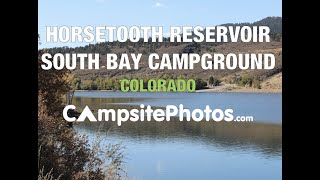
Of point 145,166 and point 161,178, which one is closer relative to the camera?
point 161,178

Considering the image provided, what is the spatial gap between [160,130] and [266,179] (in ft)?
29.8

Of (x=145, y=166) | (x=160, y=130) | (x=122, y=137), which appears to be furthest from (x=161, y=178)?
(x=160, y=130)

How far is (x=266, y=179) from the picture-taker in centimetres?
1673

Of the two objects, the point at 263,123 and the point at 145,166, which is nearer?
the point at 145,166

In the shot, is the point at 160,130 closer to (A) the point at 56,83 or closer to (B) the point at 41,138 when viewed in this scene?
(A) the point at 56,83

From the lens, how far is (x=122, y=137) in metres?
21.0

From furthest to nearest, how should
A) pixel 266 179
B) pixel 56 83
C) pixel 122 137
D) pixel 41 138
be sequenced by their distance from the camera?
pixel 122 137
pixel 266 179
pixel 56 83
pixel 41 138
